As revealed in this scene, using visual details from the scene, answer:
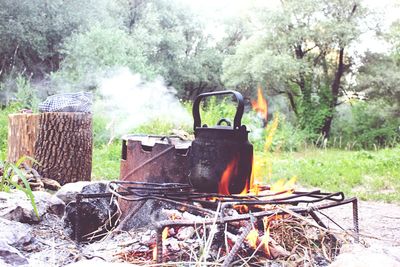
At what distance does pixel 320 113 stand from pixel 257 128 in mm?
4670

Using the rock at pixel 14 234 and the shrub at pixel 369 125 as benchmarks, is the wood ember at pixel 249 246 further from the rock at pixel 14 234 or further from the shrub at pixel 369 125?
the shrub at pixel 369 125

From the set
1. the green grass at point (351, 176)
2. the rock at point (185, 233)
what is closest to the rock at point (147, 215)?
the rock at point (185, 233)

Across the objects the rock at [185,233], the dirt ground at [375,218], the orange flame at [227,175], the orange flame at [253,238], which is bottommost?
the dirt ground at [375,218]

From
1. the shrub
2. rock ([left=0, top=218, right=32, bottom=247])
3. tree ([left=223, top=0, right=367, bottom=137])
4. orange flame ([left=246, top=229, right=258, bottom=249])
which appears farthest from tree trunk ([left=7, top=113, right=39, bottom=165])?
the shrub

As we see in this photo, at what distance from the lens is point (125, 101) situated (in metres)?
9.38

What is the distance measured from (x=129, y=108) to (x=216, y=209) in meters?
7.40

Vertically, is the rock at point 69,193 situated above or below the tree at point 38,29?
below

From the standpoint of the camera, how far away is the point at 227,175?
1918 millimetres

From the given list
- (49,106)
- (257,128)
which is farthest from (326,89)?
(49,106)

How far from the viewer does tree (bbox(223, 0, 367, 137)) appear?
553 inches

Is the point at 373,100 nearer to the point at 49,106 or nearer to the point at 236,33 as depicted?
the point at 236,33

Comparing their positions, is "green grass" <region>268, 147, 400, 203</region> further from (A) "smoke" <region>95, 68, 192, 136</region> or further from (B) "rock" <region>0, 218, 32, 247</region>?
(B) "rock" <region>0, 218, 32, 247</region>

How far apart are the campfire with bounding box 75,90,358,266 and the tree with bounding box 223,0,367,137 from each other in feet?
39.7

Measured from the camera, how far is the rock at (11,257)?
163 centimetres
